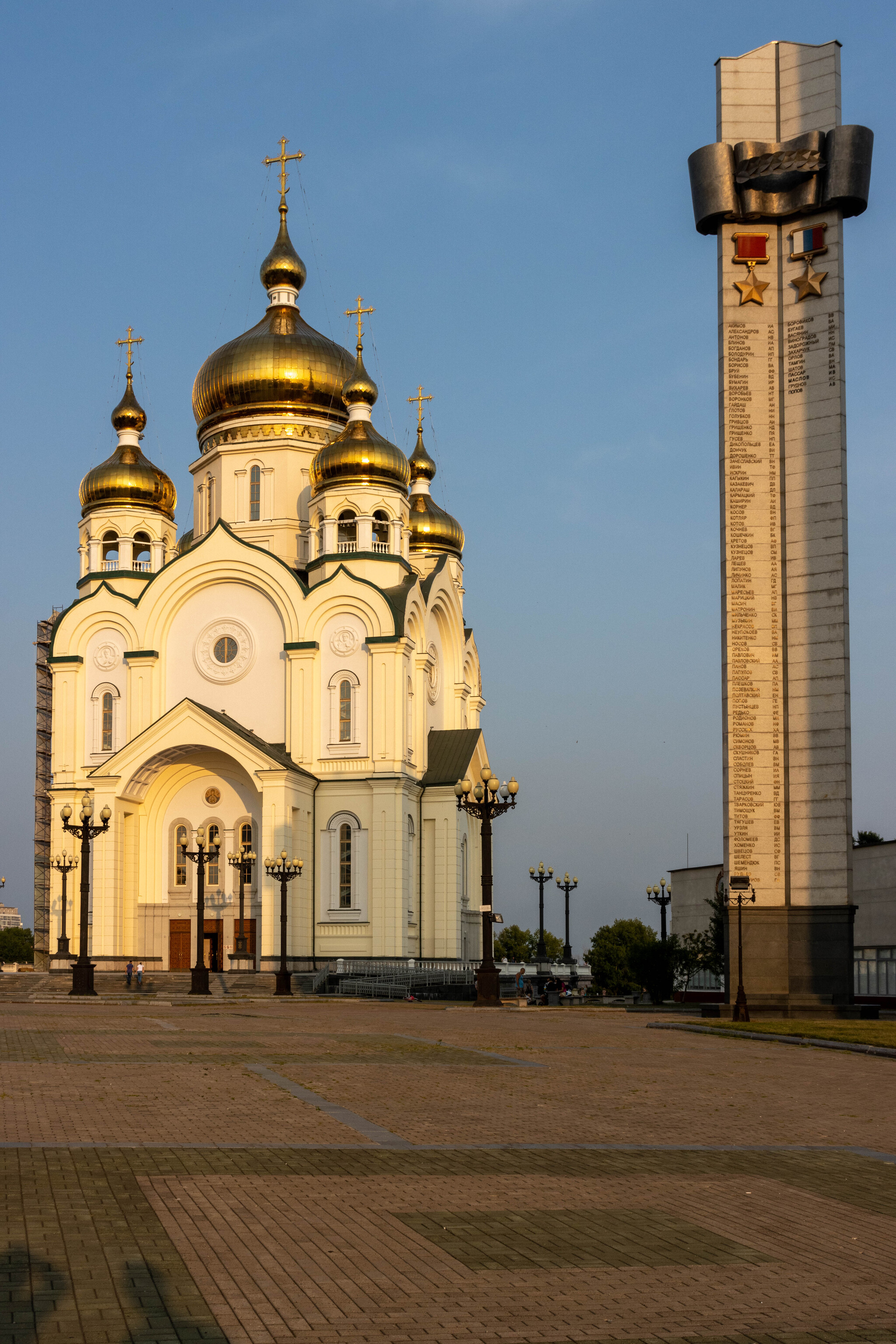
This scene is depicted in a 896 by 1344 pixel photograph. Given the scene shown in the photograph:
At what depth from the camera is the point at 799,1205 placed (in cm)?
954

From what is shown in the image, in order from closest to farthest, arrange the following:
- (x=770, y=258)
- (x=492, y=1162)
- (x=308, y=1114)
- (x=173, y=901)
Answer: (x=492, y=1162), (x=308, y=1114), (x=770, y=258), (x=173, y=901)

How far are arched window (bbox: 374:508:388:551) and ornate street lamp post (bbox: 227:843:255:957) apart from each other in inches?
470

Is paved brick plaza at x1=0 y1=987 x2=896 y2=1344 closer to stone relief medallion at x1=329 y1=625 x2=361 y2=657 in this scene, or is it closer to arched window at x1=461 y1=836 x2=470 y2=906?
stone relief medallion at x1=329 y1=625 x2=361 y2=657

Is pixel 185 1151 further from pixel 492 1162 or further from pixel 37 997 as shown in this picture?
pixel 37 997

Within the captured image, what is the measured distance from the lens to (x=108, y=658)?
55.8 metres

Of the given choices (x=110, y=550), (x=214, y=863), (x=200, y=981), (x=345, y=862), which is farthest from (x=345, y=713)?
(x=200, y=981)

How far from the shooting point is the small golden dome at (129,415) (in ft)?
199

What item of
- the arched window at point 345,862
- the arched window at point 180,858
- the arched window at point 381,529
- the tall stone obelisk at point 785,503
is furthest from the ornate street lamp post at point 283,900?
the tall stone obelisk at point 785,503

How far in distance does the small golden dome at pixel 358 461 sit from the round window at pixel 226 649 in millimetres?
6454

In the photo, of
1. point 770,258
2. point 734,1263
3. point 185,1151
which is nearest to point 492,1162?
point 185,1151

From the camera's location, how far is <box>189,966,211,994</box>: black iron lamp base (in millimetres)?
40844

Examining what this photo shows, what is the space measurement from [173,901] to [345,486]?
16.1 meters

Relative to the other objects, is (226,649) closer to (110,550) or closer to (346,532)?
(346,532)

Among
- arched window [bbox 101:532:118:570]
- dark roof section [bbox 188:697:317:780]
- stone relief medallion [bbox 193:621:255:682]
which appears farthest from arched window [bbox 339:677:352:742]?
arched window [bbox 101:532:118:570]
